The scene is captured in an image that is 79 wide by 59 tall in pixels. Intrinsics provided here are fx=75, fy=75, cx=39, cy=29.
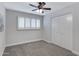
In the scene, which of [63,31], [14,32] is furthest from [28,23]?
[63,31]

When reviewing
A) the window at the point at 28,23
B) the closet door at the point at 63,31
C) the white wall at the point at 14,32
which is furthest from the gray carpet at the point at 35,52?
the window at the point at 28,23

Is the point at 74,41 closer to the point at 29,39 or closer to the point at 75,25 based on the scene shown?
the point at 75,25

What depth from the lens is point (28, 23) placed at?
20.2ft

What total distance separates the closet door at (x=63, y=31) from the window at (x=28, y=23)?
1.65 m

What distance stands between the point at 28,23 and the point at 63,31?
2.89 metres

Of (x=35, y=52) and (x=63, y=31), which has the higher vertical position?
(x=63, y=31)

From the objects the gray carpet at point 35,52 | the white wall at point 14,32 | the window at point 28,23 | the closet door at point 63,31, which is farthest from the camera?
the window at point 28,23

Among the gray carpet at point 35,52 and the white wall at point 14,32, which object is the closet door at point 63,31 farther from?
the white wall at point 14,32

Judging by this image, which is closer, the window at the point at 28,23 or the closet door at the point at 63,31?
the closet door at the point at 63,31

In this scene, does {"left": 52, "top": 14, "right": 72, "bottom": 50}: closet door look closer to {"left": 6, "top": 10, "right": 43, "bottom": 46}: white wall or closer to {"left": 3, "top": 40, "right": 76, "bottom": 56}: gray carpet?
{"left": 3, "top": 40, "right": 76, "bottom": 56}: gray carpet

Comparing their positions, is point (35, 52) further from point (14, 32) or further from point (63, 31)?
point (14, 32)

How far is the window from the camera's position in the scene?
562cm

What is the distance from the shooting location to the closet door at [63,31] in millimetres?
4164

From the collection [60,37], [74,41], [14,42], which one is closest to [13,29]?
[14,42]
